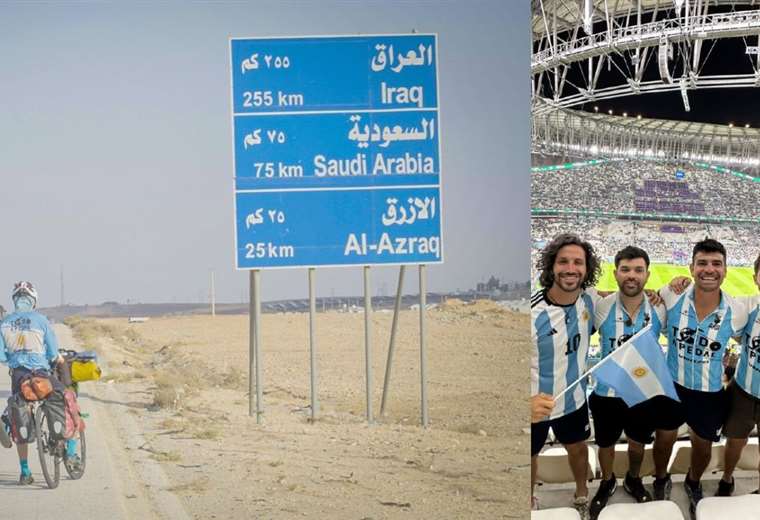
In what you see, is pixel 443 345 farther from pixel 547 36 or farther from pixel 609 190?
pixel 547 36

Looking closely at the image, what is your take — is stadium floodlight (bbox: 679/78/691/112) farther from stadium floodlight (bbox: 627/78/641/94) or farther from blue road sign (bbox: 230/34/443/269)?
blue road sign (bbox: 230/34/443/269)

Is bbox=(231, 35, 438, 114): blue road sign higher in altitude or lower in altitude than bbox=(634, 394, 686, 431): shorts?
higher

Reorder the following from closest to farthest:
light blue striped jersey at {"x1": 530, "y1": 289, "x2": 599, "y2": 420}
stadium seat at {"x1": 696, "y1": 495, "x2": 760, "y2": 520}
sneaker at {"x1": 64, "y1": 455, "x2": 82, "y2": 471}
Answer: stadium seat at {"x1": 696, "y1": 495, "x2": 760, "y2": 520}
sneaker at {"x1": 64, "y1": 455, "x2": 82, "y2": 471}
light blue striped jersey at {"x1": 530, "y1": 289, "x2": 599, "y2": 420}

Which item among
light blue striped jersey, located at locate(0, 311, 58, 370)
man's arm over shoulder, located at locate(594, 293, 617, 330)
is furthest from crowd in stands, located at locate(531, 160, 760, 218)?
light blue striped jersey, located at locate(0, 311, 58, 370)

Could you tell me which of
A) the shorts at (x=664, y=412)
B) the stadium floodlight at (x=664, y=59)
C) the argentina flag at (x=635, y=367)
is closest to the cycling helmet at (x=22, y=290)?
the argentina flag at (x=635, y=367)

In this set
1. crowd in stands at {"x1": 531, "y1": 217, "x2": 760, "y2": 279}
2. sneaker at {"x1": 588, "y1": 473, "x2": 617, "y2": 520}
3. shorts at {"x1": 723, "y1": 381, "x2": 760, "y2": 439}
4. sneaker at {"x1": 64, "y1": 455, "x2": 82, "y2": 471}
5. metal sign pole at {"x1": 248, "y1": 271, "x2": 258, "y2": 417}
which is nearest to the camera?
sneaker at {"x1": 64, "y1": 455, "x2": 82, "y2": 471}

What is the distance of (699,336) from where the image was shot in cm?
474

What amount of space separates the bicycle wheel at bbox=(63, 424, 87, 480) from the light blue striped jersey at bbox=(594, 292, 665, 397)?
2.60 meters

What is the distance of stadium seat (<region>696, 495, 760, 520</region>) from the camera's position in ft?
13.6

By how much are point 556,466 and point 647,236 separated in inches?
53.1

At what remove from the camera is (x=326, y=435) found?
4.60 meters

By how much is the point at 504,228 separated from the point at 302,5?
1569 millimetres

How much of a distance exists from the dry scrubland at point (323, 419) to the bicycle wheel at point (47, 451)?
33cm

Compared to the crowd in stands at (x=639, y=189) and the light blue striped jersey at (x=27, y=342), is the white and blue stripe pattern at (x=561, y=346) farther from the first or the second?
the light blue striped jersey at (x=27, y=342)
